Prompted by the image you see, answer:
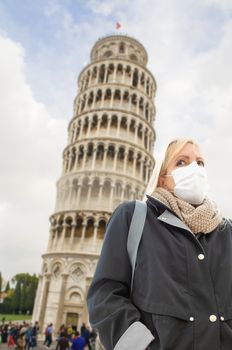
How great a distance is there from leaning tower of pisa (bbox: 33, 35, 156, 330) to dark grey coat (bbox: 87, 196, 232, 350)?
78.1 ft

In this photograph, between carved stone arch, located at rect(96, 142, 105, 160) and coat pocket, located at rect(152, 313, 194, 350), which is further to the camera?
carved stone arch, located at rect(96, 142, 105, 160)

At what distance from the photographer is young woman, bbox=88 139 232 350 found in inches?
54.6

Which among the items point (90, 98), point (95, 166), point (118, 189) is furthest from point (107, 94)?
point (118, 189)

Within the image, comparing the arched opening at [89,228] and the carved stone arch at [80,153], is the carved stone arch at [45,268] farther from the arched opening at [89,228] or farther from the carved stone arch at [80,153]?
the carved stone arch at [80,153]

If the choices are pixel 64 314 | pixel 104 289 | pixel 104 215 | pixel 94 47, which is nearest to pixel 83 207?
pixel 104 215

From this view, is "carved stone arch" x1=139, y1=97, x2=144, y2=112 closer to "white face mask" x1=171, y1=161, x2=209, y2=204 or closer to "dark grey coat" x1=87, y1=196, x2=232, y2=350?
"white face mask" x1=171, y1=161, x2=209, y2=204

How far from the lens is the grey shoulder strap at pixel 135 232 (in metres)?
1.63

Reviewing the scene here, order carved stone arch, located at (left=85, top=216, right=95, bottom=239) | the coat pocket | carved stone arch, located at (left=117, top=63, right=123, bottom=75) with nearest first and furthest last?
the coat pocket → carved stone arch, located at (left=85, top=216, right=95, bottom=239) → carved stone arch, located at (left=117, top=63, right=123, bottom=75)

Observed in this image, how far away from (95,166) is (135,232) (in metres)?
27.2

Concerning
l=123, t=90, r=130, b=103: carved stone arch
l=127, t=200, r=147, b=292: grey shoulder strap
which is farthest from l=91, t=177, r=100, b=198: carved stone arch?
l=127, t=200, r=147, b=292: grey shoulder strap

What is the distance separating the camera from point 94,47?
123 feet

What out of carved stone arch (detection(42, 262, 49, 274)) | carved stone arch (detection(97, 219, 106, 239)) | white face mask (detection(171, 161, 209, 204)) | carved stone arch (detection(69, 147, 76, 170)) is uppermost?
carved stone arch (detection(69, 147, 76, 170))

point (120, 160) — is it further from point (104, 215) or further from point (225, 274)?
point (225, 274)

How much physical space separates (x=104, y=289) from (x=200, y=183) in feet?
2.83
